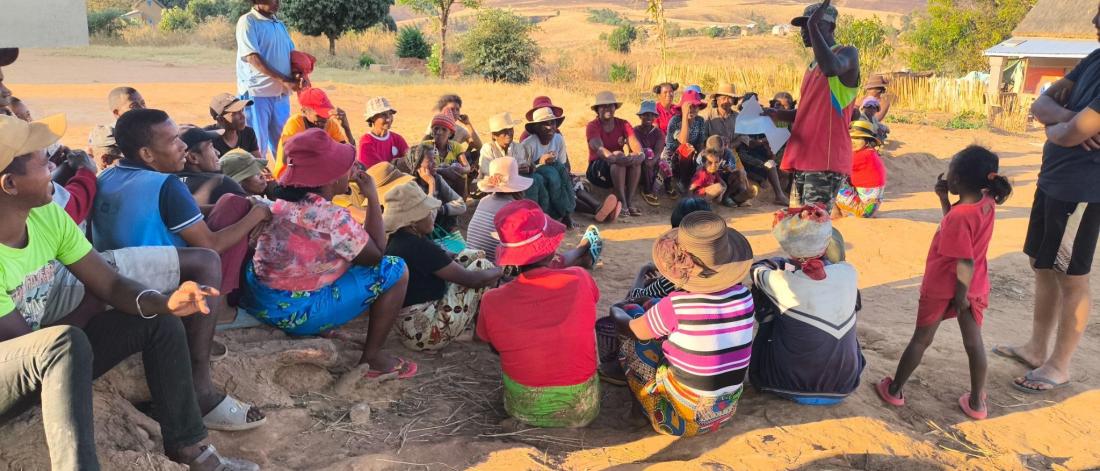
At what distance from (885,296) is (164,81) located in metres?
17.8

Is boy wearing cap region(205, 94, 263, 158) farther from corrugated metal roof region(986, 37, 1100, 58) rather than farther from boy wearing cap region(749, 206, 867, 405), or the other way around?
corrugated metal roof region(986, 37, 1100, 58)

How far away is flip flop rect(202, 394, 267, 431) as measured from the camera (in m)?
3.12

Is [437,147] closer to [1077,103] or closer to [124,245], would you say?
[124,245]

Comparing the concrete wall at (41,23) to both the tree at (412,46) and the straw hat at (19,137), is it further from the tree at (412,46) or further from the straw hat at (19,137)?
the straw hat at (19,137)

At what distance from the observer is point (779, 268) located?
12.3 feet

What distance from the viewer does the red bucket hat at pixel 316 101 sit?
6227 millimetres

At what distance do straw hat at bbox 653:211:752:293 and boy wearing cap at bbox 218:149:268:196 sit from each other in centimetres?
302

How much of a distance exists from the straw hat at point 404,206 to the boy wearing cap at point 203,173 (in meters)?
0.79

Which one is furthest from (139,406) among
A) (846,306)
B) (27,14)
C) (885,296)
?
(27,14)

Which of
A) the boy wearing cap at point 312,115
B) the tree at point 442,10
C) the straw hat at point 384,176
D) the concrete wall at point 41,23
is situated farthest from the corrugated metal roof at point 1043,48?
the concrete wall at point 41,23

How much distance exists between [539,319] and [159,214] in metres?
1.77

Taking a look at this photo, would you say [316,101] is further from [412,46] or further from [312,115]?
[412,46]

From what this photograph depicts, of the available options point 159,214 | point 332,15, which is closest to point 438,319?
point 159,214

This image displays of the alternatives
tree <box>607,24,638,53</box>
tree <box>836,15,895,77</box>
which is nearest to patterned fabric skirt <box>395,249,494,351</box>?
tree <box>836,15,895,77</box>
